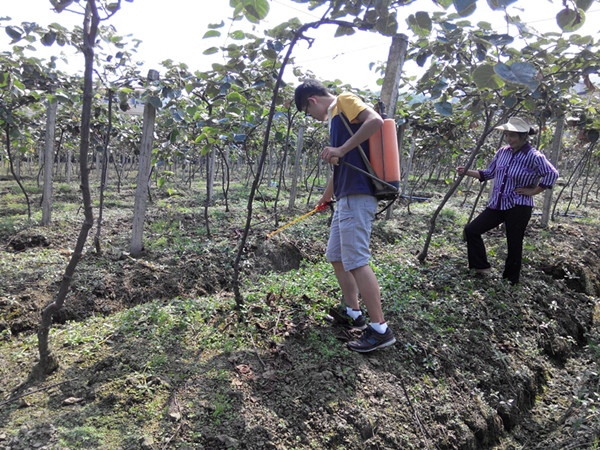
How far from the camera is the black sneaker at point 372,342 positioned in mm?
2461

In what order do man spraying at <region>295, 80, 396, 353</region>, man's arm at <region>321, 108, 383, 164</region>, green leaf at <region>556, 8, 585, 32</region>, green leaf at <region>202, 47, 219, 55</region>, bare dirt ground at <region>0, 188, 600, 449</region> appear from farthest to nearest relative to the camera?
green leaf at <region>202, 47, 219, 55</region>
man spraying at <region>295, 80, 396, 353</region>
man's arm at <region>321, 108, 383, 164</region>
bare dirt ground at <region>0, 188, 600, 449</region>
green leaf at <region>556, 8, 585, 32</region>

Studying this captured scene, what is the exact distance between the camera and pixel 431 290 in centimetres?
365

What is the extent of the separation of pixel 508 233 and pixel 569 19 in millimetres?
2895

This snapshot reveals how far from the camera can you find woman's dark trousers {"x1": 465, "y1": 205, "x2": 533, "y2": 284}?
144 inches

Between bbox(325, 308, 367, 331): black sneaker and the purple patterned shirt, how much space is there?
6.84ft

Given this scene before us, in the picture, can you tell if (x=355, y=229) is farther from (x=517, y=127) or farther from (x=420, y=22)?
(x=517, y=127)

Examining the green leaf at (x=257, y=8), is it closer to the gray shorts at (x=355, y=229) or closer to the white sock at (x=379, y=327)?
the gray shorts at (x=355, y=229)

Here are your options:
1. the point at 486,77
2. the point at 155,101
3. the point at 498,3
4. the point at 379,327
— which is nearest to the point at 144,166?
the point at 155,101

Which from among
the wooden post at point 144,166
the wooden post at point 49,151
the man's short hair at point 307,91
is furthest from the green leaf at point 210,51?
the wooden post at point 49,151

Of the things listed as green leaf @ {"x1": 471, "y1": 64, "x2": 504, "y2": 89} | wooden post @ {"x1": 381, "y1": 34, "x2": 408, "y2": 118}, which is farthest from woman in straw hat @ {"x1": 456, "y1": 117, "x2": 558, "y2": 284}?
green leaf @ {"x1": 471, "y1": 64, "x2": 504, "y2": 89}

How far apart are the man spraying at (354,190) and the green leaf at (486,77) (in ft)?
2.71

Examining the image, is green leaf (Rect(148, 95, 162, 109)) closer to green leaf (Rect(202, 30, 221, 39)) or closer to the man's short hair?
green leaf (Rect(202, 30, 221, 39))

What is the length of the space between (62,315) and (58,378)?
1.53 metres

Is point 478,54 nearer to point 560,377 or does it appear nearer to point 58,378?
point 560,377
